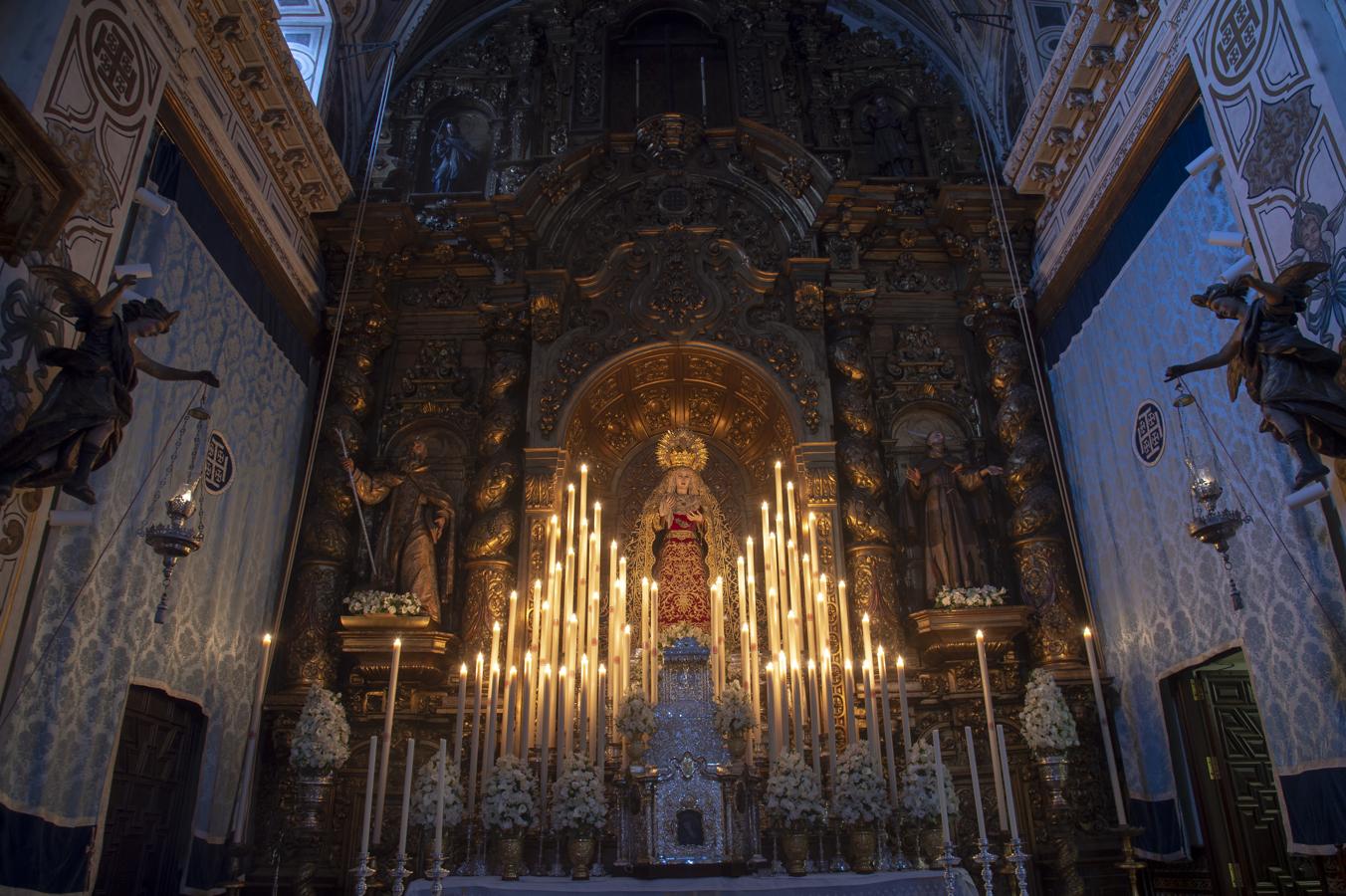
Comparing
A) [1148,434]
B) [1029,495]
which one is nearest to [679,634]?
[1029,495]

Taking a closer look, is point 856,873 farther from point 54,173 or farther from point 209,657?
point 54,173

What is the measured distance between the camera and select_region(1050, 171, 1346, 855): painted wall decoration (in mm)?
6348

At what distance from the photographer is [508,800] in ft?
23.6

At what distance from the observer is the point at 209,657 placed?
852 cm

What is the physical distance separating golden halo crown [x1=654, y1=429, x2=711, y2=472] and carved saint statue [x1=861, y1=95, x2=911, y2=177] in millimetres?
4647

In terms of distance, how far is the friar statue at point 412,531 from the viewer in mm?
10117

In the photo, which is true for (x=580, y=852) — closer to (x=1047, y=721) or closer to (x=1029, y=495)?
(x=1047, y=721)

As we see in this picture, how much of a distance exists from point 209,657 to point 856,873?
575 cm

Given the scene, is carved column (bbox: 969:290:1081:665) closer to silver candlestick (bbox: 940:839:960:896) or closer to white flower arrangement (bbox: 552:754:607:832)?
silver candlestick (bbox: 940:839:960:896)

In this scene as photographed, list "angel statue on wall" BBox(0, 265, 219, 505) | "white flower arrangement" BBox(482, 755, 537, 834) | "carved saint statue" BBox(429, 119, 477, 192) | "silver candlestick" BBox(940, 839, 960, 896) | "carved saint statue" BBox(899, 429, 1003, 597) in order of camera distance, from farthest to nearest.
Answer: "carved saint statue" BBox(429, 119, 477, 192) → "carved saint statue" BBox(899, 429, 1003, 597) → "white flower arrangement" BBox(482, 755, 537, 834) → "silver candlestick" BBox(940, 839, 960, 896) → "angel statue on wall" BBox(0, 265, 219, 505)

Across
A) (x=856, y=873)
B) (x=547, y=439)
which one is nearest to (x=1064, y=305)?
(x=547, y=439)

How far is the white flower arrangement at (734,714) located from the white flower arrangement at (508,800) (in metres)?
1.56

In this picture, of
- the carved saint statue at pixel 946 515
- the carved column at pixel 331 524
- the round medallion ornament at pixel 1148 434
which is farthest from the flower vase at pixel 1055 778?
the carved column at pixel 331 524

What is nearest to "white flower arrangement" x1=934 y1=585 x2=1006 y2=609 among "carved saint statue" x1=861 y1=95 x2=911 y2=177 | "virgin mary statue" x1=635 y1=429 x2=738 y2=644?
"virgin mary statue" x1=635 y1=429 x2=738 y2=644
